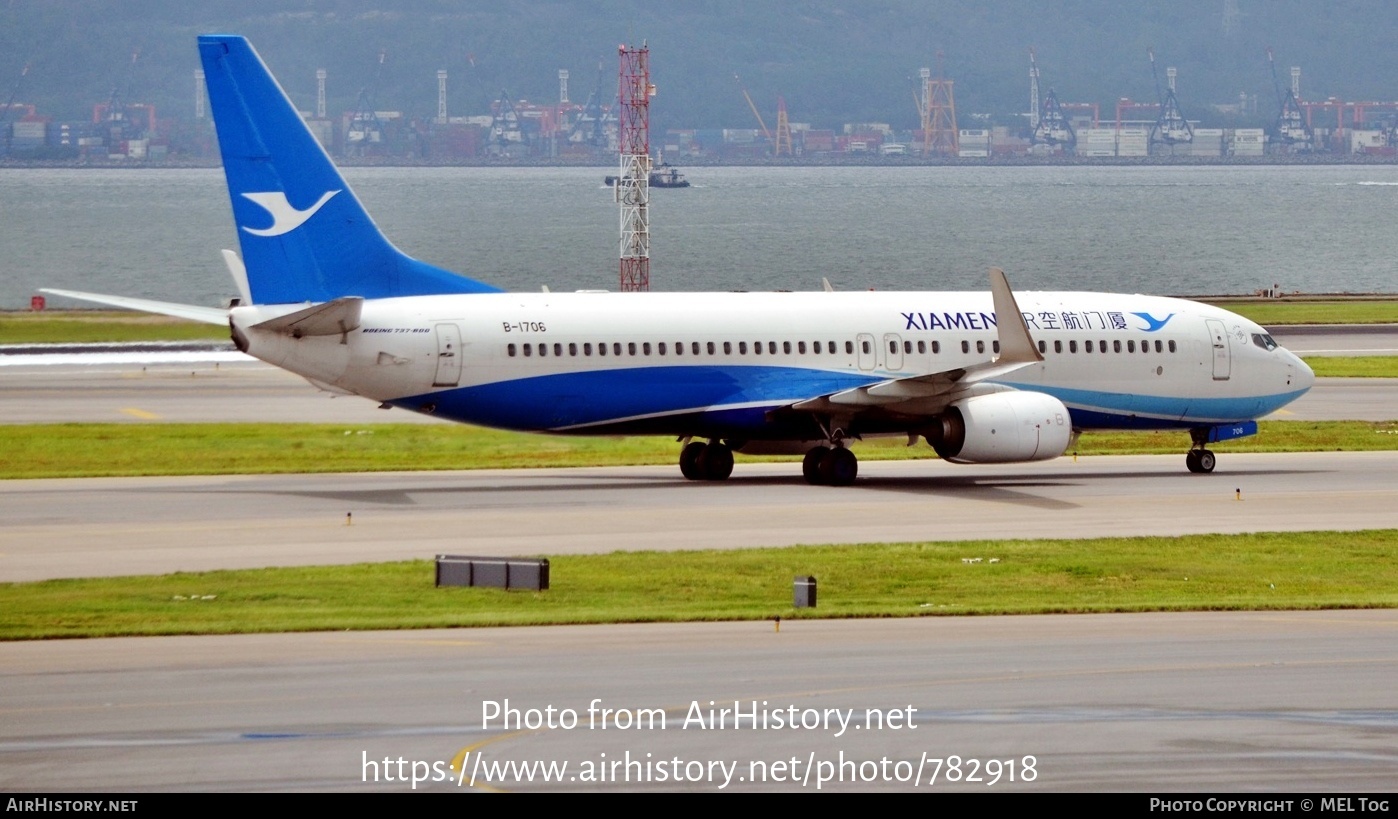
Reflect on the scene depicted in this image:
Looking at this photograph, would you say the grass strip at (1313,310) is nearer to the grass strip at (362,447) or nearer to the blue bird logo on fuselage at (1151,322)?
the grass strip at (362,447)

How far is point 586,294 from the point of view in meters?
44.1

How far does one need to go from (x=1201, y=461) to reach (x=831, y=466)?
9.61 m

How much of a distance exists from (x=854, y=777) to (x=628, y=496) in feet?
79.8

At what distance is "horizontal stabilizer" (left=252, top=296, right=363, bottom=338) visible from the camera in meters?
39.8

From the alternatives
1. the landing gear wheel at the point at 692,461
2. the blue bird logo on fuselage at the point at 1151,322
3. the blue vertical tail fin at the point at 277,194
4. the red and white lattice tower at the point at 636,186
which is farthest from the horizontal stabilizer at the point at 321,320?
the red and white lattice tower at the point at 636,186

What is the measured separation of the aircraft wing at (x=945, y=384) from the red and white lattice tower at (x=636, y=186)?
64003 millimetres

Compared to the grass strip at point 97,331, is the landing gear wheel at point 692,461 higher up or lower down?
lower down

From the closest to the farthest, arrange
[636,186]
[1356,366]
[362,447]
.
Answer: [362,447] → [1356,366] → [636,186]

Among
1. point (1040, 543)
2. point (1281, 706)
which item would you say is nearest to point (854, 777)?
point (1281, 706)

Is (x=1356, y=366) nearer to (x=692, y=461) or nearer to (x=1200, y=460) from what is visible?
(x=1200, y=460)

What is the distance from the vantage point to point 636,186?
10931 centimetres

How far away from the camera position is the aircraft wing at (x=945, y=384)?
42.6m

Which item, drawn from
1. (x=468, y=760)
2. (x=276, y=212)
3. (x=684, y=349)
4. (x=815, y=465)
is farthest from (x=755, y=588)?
(x=276, y=212)

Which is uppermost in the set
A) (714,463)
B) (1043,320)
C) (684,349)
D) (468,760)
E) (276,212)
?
(276,212)
